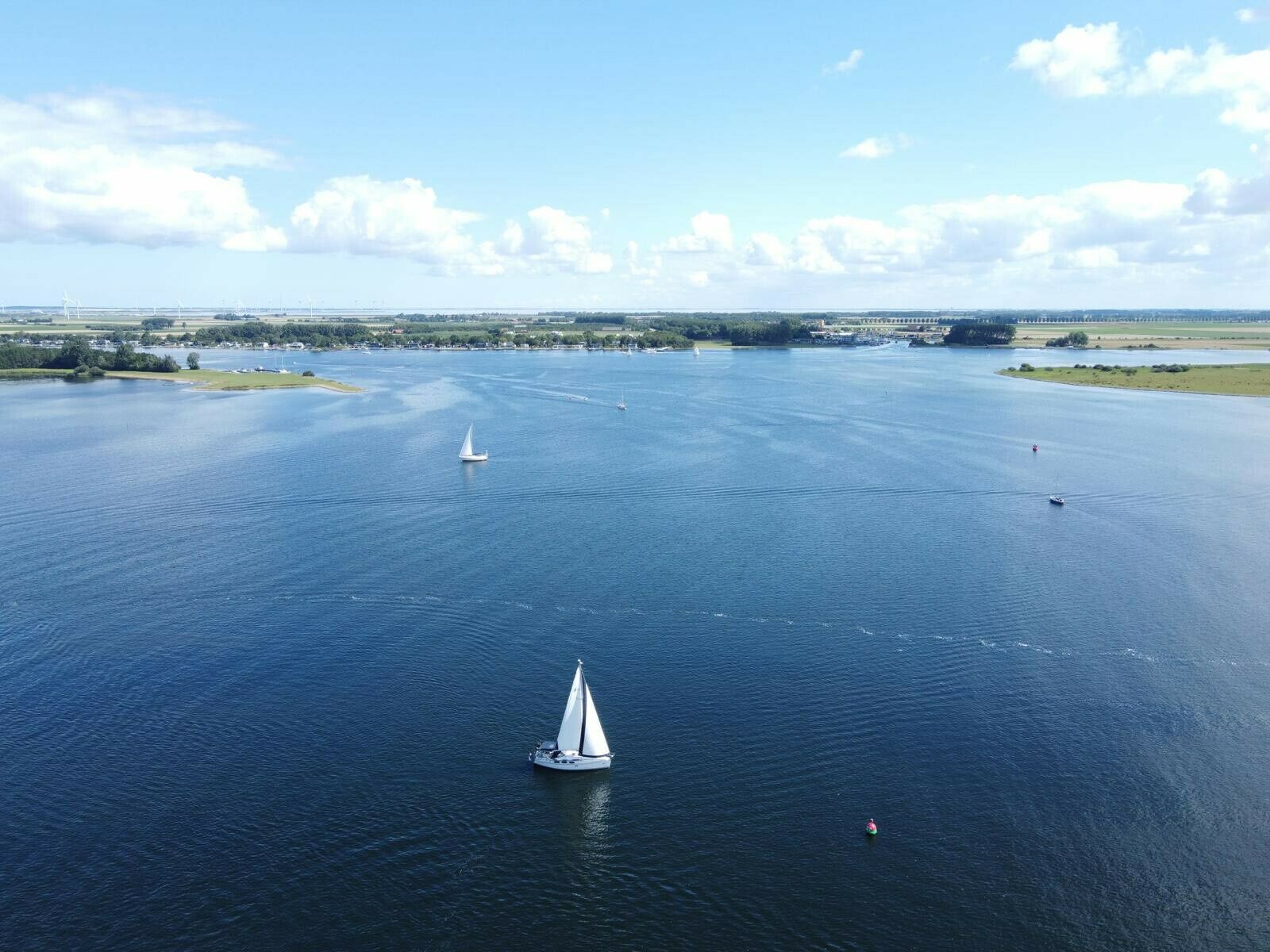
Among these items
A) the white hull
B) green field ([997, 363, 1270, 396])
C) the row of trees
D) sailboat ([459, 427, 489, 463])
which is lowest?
the white hull

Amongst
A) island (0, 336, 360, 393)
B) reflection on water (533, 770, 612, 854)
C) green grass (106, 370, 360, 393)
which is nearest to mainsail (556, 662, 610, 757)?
reflection on water (533, 770, 612, 854)

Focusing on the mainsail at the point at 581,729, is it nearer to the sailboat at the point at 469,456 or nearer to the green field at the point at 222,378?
the sailboat at the point at 469,456

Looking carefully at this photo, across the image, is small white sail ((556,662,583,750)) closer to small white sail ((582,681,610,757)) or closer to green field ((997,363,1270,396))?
small white sail ((582,681,610,757))

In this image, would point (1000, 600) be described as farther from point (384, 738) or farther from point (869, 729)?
point (384, 738)

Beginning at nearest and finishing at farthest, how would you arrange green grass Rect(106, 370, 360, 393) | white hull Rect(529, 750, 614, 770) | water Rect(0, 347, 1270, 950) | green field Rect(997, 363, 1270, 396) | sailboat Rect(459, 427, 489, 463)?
water Rect(0, 347, 1270, 950) < white hull Rect(529, 750, 614, 770) < sailboat Rect(459, 427, 489, 463) < green field Rect(997, 363, 1270, 396) < green grass Rect(106, 370, 360, 393)

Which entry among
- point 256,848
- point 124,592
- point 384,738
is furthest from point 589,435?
point 256,848
